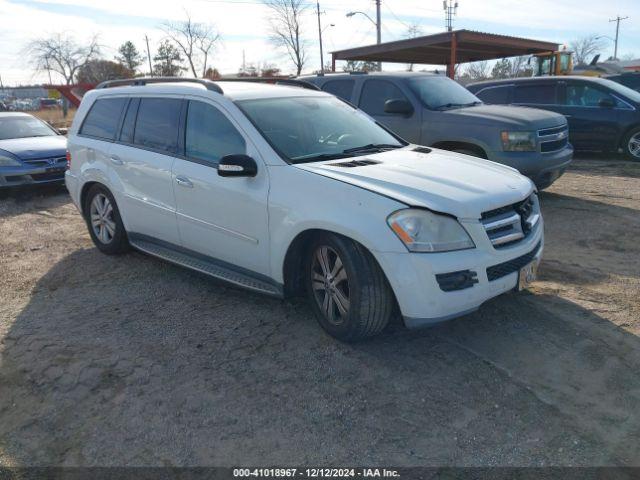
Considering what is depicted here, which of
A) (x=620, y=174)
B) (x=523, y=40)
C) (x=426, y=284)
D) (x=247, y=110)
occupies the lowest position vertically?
(x=620, y=174)

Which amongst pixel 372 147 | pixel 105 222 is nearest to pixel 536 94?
pixel 372 147

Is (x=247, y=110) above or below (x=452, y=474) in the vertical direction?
above

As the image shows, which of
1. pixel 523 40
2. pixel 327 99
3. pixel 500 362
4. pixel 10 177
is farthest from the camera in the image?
pixel 523 40

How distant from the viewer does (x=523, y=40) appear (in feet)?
52.9

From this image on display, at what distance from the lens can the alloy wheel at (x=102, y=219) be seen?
5551 mm

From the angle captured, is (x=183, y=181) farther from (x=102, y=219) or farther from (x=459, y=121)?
(x=459, y=121)

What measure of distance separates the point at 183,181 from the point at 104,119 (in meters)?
1.78

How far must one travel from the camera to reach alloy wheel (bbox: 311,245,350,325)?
351 cm

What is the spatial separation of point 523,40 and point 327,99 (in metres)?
13.5

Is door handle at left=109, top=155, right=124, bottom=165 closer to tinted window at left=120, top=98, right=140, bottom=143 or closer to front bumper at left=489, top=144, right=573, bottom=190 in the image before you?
tinted window at left=120, top=98, right=140, bottom=143

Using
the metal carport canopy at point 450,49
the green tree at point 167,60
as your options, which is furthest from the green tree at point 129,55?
the metal carport canopy at point 450,49

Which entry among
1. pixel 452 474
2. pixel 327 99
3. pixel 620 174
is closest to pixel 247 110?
pixel 327 99

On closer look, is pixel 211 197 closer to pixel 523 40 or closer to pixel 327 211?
pixel 327 211

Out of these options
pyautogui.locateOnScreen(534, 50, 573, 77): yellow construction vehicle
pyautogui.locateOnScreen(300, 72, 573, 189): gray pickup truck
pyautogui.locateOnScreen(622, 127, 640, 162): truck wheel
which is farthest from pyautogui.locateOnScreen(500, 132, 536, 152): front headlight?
pyautogui.locateOnScreen(534, 50, 573, 77): yellow construction vehicle
